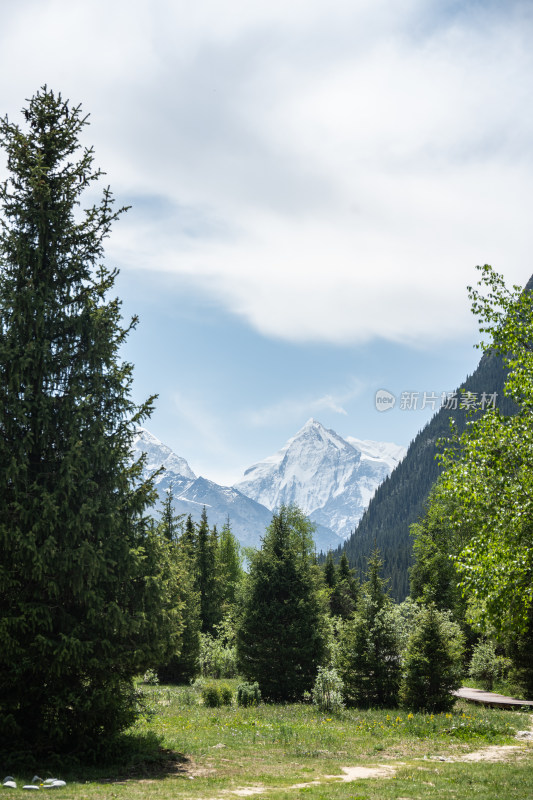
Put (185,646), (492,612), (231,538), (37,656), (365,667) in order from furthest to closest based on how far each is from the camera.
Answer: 1. (231,538)
2. (185,646)
3. (365,667)
4. (492,612)
5. (37,656)

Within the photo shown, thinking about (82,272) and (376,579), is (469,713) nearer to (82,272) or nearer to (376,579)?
(376,579)

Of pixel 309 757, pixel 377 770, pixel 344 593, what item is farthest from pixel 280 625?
pixel 344 593

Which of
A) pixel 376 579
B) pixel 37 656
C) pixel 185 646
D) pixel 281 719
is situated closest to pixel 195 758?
pixel 37 656

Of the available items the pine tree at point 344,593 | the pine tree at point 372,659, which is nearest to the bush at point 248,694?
the pine tree at point 372,659

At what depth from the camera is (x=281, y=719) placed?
1997cm

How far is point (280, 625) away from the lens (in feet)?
84.8

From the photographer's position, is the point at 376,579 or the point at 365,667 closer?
the point at 365,667

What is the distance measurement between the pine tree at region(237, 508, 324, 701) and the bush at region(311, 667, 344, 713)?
3399 millimetres

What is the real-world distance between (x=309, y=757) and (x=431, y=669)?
361 inches

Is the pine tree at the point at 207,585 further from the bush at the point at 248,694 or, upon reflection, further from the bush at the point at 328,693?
the bush at the point at 328,693

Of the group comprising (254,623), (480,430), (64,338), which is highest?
(64,338)

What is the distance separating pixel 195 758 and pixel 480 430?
10485 mm

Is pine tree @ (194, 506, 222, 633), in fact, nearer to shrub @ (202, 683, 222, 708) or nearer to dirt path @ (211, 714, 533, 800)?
→ shrub @ (202, 683, 222, 708)

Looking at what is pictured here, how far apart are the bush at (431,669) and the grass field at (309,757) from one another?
38.1 inches
